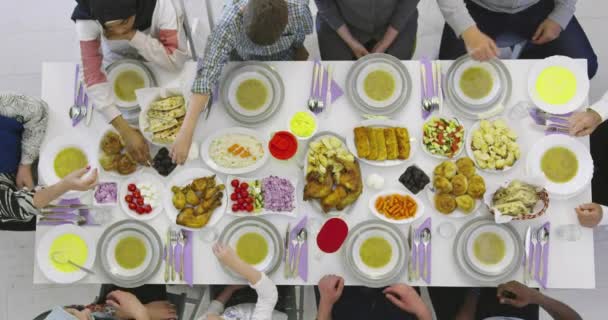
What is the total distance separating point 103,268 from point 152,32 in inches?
37.8

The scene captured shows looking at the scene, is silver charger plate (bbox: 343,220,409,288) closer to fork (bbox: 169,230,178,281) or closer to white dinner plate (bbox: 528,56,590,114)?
fork (bbox: 169,230,178,281)

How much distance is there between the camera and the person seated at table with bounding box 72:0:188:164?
2082mm

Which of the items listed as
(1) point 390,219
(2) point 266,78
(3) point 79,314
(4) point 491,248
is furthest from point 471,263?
(3) point 79,314

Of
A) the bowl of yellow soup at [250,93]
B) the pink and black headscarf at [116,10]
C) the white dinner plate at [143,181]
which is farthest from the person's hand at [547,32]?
the white dinner plate at [143,181]

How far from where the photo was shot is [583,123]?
2.14 metres

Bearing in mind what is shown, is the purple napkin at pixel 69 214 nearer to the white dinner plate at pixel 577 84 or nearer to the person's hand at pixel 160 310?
the person's hand at pixel 160 310

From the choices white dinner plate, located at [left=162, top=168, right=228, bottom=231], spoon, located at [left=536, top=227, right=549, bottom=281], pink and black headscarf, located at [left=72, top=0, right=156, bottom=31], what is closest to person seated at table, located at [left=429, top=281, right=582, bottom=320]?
spoon, located at [left=536, top=227, right=549, bottom=281]

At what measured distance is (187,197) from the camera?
2127 millimetres

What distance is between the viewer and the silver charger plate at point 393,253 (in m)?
2.10

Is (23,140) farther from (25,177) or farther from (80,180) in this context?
(80,180)

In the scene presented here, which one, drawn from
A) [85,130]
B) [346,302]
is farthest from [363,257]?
Result: [85,130]

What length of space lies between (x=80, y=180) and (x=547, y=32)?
2157 mm

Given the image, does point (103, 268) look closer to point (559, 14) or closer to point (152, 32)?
point (152, 32)

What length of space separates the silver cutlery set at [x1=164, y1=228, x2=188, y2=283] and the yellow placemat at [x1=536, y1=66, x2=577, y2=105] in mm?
1526
